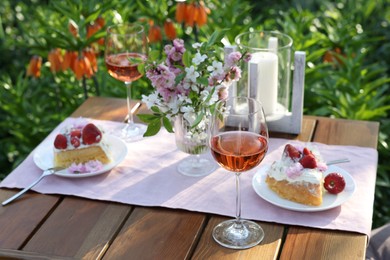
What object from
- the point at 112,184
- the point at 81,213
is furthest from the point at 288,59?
the point at 81,213

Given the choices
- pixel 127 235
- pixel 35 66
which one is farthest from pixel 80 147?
pixel 35 66

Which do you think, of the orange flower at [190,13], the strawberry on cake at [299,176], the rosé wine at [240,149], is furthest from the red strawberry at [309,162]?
the orange flower at [190,13]

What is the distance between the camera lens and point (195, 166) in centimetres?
202

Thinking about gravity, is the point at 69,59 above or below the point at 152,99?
below

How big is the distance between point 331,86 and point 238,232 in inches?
59.7

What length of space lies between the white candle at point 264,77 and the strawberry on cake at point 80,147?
0.51m

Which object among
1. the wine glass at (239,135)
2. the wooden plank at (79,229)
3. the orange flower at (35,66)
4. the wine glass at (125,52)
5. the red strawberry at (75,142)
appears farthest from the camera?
the orange flower at (35,66)

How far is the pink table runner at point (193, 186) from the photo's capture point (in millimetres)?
1776

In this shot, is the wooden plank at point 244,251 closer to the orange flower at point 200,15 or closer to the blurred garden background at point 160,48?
the blurred garden background at point 160,48

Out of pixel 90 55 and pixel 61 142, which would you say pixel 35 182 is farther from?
pixel 90 55

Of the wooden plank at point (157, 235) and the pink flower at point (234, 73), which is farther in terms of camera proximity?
the pink flower at point (234, 73)

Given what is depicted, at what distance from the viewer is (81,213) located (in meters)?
1.84

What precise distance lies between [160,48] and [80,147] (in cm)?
142

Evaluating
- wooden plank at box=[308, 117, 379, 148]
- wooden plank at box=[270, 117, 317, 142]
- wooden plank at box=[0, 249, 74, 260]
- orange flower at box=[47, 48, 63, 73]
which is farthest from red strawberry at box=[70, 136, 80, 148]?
orange flower at box=[47, 48, 63, 73]
